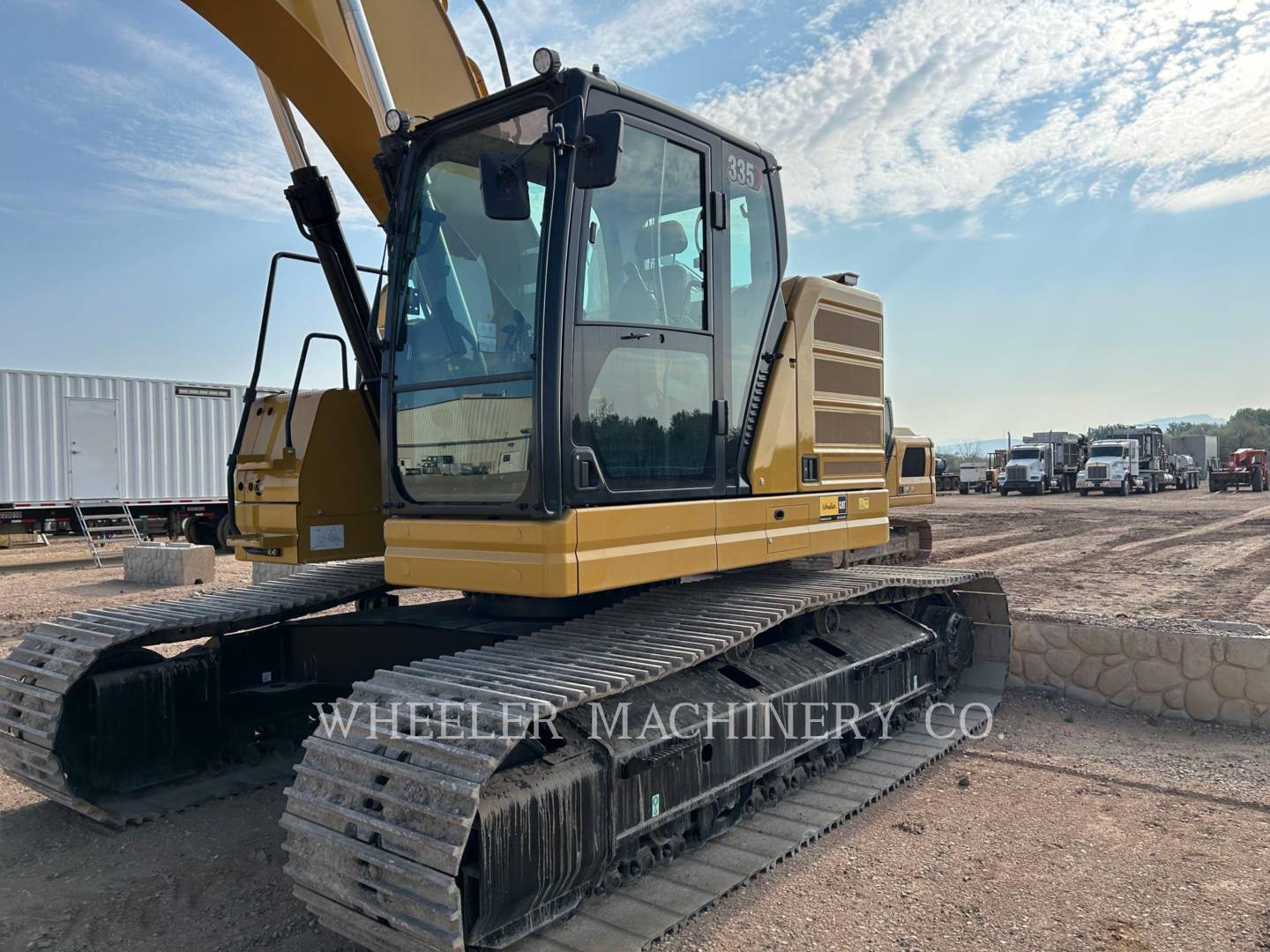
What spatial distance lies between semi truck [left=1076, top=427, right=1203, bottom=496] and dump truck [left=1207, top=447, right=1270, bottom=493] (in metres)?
2.16

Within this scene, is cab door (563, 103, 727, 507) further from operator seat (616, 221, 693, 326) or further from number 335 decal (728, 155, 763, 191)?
number 335 decal (728, 155, 763, 191)

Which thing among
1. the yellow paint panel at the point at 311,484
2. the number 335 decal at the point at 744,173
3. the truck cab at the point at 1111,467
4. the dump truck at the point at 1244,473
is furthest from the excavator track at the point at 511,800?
the dump truck at the point at 1244,473

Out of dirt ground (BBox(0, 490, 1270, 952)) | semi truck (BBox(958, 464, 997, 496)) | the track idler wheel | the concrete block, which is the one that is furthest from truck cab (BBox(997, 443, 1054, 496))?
dirt ground (BBox(0, 490, 1270, 952))

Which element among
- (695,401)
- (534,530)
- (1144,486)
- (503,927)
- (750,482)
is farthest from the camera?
(1144,486)

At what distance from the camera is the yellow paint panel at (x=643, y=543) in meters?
3.80

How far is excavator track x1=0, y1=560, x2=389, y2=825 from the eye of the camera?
459 cm

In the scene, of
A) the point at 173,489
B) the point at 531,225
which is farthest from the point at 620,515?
the point at 173,489

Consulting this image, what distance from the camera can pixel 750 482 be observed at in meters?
4.72

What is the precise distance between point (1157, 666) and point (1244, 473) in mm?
43437

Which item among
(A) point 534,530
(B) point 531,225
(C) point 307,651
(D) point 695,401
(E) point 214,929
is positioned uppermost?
(B) point 531,225

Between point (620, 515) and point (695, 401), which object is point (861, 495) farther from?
point (620, 515)

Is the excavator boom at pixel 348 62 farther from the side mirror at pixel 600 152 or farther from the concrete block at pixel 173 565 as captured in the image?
the concrete block at pixel 173 565

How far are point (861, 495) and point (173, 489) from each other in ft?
58.1

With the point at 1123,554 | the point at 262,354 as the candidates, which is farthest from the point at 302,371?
the point at 1123,554
